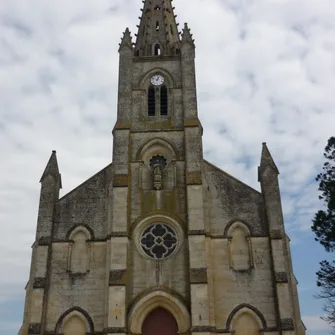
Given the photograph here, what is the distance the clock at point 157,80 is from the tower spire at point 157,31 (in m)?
1.83

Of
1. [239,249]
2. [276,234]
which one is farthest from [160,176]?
[276,234]

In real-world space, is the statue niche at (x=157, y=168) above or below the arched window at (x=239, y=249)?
above

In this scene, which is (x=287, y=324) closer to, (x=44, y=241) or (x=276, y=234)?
(x=276, y=234)

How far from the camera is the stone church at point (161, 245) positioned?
2150 cm

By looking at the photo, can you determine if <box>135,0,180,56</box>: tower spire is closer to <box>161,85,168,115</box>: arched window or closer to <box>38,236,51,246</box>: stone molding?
<box>161,85,168,115</box>: arched window

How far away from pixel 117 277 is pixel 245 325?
6799 mm

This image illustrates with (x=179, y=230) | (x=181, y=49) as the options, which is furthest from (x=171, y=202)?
(x=181, y=49)

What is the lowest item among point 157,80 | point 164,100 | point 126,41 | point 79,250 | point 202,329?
point 202,329

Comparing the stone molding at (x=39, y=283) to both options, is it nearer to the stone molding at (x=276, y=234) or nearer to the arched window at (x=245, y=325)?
the arched window at (x=245, y=325)

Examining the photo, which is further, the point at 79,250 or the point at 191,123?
the point at 191,123

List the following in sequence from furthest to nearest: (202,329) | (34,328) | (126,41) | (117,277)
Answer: (126,41) < (117,277) < (34,328) < (202,329)

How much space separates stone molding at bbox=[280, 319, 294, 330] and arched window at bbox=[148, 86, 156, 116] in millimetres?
13946

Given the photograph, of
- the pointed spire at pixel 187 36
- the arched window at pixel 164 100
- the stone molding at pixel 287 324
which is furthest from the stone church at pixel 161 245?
the pointed spire at pixel 187 36

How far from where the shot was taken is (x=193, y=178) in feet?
78.3
